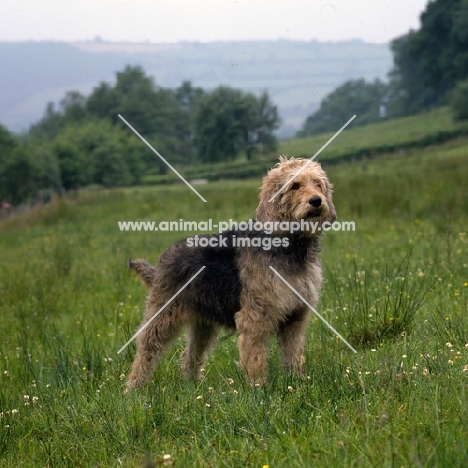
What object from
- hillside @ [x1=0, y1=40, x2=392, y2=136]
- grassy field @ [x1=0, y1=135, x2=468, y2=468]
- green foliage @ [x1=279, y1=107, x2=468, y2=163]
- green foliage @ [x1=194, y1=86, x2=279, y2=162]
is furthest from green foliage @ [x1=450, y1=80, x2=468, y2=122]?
green foliage @ [x1=194, y1=86, x2=279, y2=162]

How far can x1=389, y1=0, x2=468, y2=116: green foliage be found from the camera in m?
31.6

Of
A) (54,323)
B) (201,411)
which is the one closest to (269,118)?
(54,323)

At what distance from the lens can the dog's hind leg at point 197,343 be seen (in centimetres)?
684

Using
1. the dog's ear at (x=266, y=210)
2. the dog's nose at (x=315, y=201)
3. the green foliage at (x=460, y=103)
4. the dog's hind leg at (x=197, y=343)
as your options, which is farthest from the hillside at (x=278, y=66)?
the green foliage at (x=460, y=103)

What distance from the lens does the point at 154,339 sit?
673cm

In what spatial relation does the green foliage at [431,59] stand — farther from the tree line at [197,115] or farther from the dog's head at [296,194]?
the dog's head at [296,194]

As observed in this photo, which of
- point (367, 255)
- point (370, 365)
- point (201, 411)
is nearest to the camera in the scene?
point (201, 411)

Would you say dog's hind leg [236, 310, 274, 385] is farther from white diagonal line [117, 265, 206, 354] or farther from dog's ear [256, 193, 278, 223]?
dog's ear [256, 193, 278, 223]

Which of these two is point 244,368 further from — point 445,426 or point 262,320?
point 445,426

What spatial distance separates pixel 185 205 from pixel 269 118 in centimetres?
1426

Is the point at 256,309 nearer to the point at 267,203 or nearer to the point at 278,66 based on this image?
the point at 267,203

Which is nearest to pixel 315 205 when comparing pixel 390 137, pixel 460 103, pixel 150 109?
pixel 150 109

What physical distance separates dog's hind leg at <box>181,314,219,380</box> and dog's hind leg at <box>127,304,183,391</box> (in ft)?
0.68

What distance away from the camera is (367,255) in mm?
11266
